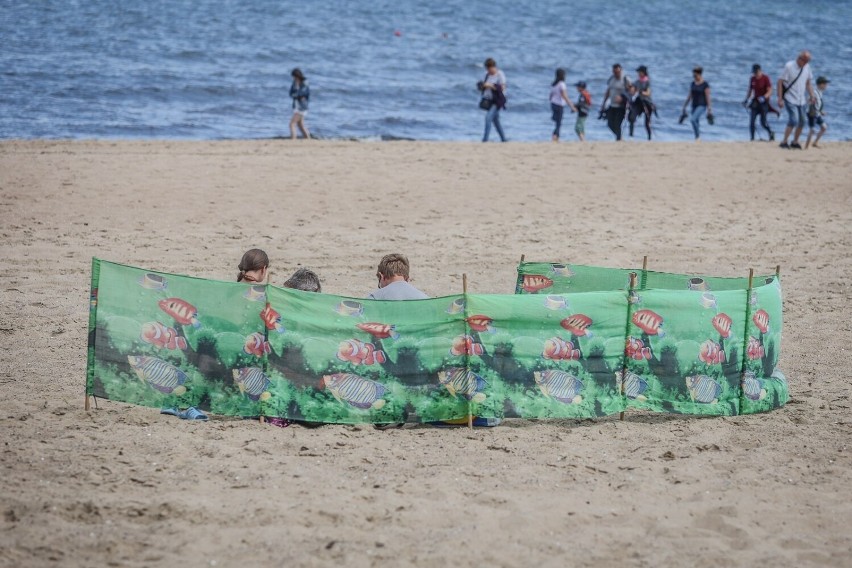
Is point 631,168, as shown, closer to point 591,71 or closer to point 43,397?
point 43,397

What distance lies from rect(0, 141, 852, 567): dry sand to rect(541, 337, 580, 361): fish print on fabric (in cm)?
59

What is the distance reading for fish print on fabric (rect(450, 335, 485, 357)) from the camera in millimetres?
7992

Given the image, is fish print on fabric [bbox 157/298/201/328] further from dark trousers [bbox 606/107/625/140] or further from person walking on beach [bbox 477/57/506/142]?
dark trousers [bbox 606/107/625/140]

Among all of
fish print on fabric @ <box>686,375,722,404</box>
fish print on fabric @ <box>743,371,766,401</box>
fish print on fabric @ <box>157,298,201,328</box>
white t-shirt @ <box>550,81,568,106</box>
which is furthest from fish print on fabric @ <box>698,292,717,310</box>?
white t-shirt @ <box>550,81,568,106</box>

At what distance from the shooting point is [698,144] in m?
21.8

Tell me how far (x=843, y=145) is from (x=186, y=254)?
15766 millimetres

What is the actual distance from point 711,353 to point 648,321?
637mm

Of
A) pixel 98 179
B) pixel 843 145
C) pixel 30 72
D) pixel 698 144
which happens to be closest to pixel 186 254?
pixel 98 179

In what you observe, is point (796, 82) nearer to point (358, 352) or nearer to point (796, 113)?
point (796, 113)

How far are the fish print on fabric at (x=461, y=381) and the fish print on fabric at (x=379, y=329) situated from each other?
20.5 inches

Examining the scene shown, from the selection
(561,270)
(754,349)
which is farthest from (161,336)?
(754,349)

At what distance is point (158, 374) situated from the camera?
25.9ft

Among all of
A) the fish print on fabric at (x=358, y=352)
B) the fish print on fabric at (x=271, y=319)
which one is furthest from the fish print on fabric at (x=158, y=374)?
the fish print on fabric at (x=358, y=352)

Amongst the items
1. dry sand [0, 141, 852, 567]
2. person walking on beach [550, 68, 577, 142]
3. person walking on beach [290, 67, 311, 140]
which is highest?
person walking on beach [550, 68, 577, 142]
